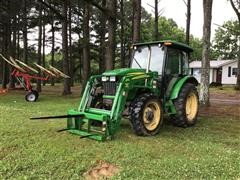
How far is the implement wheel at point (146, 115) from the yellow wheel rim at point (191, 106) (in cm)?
174

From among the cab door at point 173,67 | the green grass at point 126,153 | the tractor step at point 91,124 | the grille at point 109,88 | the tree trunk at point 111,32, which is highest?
the tree trunk at point 111,32

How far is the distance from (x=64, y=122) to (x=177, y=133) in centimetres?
301

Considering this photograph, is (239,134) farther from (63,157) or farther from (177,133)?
(63,157)

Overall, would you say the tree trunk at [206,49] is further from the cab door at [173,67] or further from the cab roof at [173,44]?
the cab door at [173,67]

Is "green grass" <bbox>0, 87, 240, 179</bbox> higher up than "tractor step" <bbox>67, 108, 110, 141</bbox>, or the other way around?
"tractor step" <bbox>67, 108, 110, 141</bbox>

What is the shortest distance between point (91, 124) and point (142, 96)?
4.34 feet

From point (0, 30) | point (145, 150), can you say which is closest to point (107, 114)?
point (145, 150)

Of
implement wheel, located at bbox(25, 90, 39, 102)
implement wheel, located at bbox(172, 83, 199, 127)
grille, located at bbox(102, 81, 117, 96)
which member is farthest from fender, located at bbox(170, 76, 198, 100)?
implement wheel, located at bbox(25, 90, 39, 102)

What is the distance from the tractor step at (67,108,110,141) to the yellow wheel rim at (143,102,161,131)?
2.87 feet

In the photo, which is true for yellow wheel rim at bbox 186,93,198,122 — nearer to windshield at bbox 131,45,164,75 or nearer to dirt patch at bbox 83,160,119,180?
windshield at bbox 131,45,164,75

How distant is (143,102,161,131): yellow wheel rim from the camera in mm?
8281

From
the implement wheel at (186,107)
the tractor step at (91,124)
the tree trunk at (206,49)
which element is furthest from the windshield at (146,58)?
the tree trunk at (206,49)

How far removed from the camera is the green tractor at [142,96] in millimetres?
7926

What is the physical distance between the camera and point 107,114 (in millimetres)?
7883
